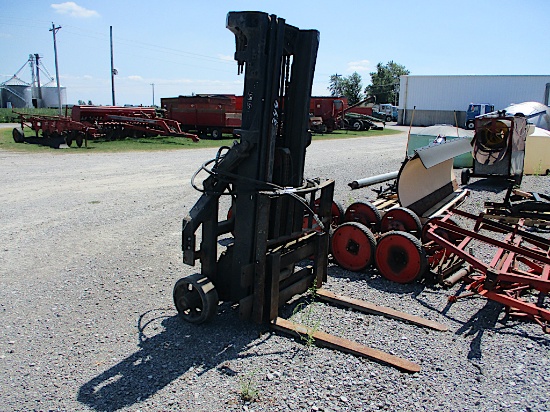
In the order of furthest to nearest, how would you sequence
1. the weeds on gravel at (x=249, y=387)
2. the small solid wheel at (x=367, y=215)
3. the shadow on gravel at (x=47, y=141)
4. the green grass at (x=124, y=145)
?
the shadow on gravel at (x=47, y=141)
the green grass at (x=124, y=145)
the small solid wheel at (x=367, y=215)
the weeds on gravel at (x=249, y=387)

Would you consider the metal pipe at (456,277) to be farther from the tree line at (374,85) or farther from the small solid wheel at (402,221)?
the tree line at (374,85)

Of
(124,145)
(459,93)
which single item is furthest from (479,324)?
(459,93)

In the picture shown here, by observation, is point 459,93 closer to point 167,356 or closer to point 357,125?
point 357,125

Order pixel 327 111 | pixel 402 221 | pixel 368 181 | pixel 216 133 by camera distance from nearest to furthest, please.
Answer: pixel 402 221 → pixel 368 181 → pixel 216 133 → pixel 327 111

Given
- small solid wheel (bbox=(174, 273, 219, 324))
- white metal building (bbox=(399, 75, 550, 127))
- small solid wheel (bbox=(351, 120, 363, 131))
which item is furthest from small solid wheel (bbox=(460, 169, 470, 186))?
white metal building (bbox=(399, 75, 550, 127))

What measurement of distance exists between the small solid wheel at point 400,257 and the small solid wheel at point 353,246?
14 cm

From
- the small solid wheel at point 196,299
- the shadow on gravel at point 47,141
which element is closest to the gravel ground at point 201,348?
the small solid wheel at point 196,299

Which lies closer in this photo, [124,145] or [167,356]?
[167,356]

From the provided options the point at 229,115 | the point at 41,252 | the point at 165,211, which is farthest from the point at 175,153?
the point at 41,252

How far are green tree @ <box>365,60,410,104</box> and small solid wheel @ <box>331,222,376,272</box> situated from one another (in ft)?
291

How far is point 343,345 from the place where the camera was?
3.83 metres

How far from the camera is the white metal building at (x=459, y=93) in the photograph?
52188mm

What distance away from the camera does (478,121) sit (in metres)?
12.0

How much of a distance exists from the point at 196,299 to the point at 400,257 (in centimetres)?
246
